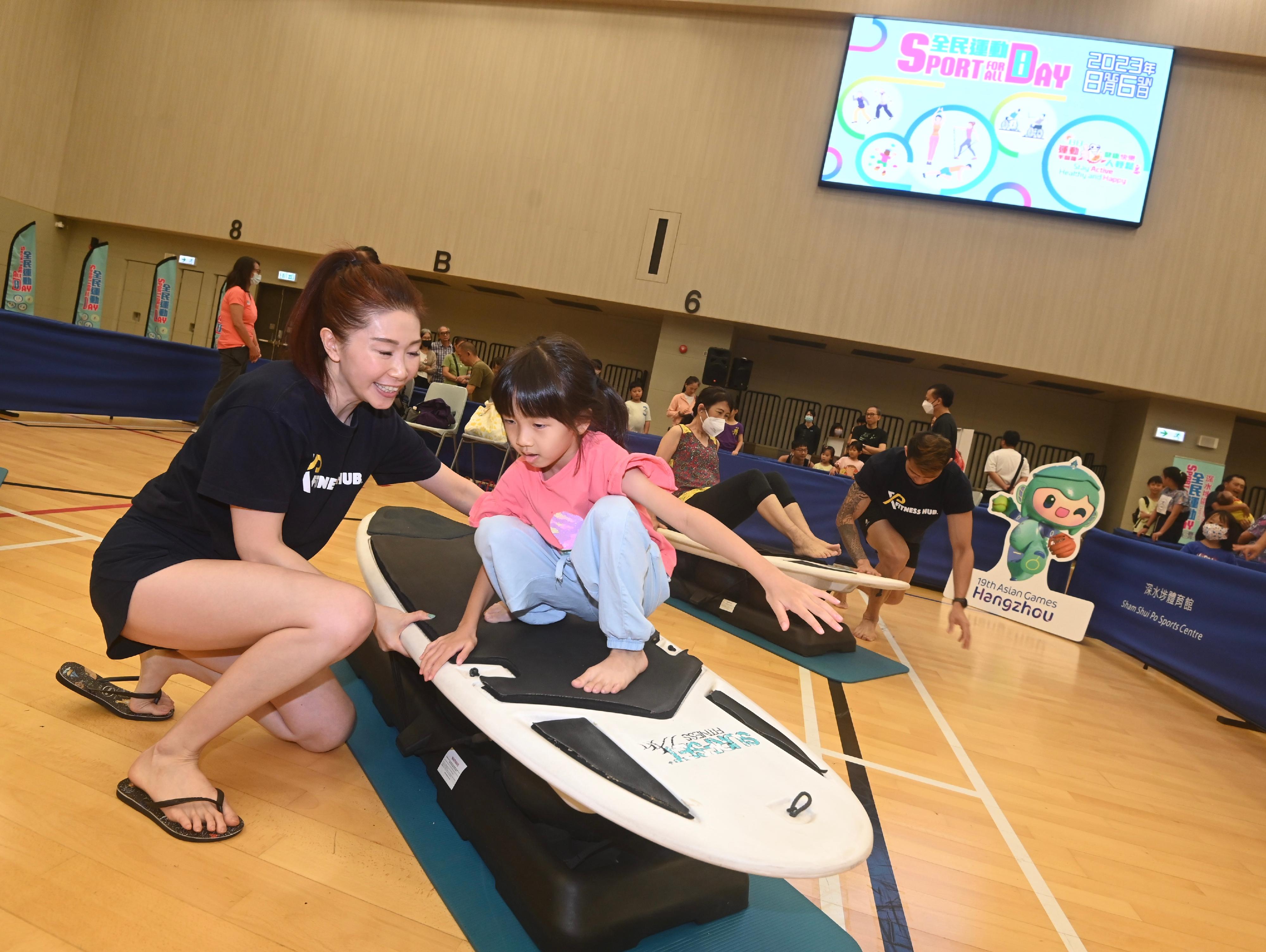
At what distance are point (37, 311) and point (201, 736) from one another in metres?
16.0

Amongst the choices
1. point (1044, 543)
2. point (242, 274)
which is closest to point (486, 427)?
point (242, 274)

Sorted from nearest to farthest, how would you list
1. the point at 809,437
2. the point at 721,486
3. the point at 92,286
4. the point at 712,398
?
the point at 721,486 < the point at 712,398 < the point at 809,437 < the point at 92,286

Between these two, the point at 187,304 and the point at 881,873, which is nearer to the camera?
the point at 881,873

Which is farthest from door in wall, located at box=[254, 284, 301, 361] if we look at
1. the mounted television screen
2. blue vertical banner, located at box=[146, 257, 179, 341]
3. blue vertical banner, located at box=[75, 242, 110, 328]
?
the mounted television screen

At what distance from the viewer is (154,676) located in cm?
186

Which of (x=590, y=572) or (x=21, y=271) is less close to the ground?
(x=21, y=271)

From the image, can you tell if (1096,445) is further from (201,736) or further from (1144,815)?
(201,736)

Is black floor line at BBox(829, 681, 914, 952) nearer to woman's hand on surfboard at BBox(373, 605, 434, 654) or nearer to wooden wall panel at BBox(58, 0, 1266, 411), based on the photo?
woman's hand on surfboard at BBox(373, 605, 434, 654)

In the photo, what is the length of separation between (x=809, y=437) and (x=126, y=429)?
8.16 m

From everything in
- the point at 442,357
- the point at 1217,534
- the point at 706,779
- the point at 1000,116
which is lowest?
the point at 706,779

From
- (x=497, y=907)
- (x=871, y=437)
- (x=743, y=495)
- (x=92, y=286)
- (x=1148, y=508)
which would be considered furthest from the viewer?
(x=92, y=286)

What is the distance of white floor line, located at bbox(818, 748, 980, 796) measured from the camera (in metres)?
2.37

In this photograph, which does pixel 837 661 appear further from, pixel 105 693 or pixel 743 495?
pixel 105 693

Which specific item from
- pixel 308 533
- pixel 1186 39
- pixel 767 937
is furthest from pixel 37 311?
pixel 1186 39
